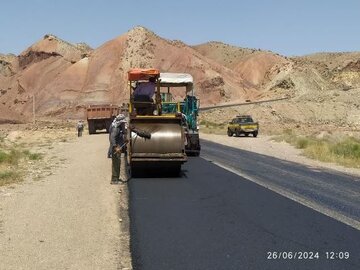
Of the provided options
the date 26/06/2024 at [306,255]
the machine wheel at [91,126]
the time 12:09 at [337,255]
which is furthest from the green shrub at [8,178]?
the machine wheel at [91,126]

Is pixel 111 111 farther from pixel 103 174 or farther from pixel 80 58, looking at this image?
pixel 80 58

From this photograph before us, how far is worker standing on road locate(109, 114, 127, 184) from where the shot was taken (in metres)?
16.1

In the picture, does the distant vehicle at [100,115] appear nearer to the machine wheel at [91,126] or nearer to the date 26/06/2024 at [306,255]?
the machine wheel at [91,126]

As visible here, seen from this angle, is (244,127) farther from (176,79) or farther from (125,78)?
(125,78)

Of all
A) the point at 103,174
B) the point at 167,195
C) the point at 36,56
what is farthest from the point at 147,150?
the point at 36,56

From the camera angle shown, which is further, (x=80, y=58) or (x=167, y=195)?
(x=80, y=58)

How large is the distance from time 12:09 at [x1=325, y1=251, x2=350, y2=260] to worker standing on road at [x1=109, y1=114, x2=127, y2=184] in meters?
8.95

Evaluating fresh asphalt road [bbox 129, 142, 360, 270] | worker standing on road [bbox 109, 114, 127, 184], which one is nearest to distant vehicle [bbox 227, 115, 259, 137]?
fresh asphalt road [bbox 129, 142, 360, 270]

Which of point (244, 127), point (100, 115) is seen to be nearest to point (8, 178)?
point (244, 127)

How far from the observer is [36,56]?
118375 mm

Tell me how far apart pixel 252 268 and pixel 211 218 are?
330 centimetres

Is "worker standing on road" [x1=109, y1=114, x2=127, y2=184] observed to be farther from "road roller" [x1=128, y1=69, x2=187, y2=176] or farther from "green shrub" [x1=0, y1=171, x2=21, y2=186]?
"green shrub" [x1=0, y1=171, x2=21, y2=186]

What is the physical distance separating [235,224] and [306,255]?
2.30 m

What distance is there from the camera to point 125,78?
331ft
